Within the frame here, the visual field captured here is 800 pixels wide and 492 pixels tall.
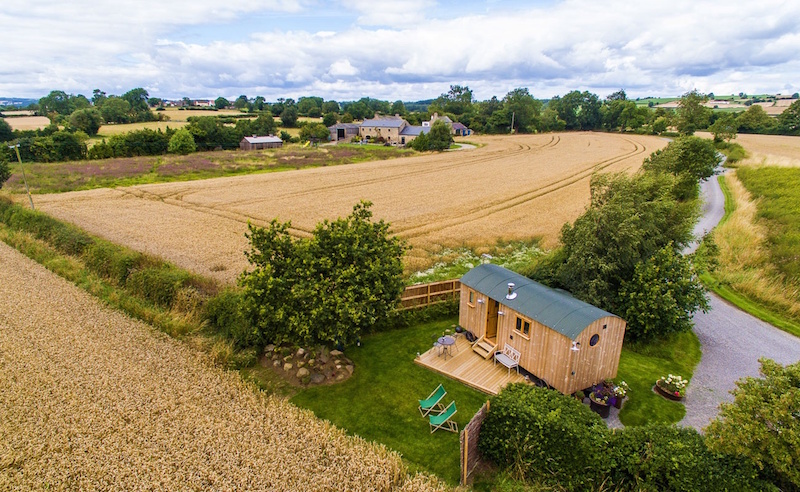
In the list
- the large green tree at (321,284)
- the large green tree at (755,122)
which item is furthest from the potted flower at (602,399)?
the large green tree at (755,122)

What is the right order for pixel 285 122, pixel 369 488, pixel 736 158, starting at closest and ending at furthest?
pixel 369 488 → pixel 736 158 → pixel 285 122

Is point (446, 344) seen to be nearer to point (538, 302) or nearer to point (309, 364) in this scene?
point (538, 302)

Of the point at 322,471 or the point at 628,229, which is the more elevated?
the point at 628,229

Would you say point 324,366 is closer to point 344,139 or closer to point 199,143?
point 199,143

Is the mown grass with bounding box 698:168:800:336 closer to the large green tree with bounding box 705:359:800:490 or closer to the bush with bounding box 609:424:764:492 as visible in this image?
the large green tree with bounding box 705:359:800:490

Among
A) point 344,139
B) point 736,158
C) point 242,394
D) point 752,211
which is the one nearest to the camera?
point 242,394

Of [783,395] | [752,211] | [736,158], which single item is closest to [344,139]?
[736,158]

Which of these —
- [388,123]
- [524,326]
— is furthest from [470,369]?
[388,123]
